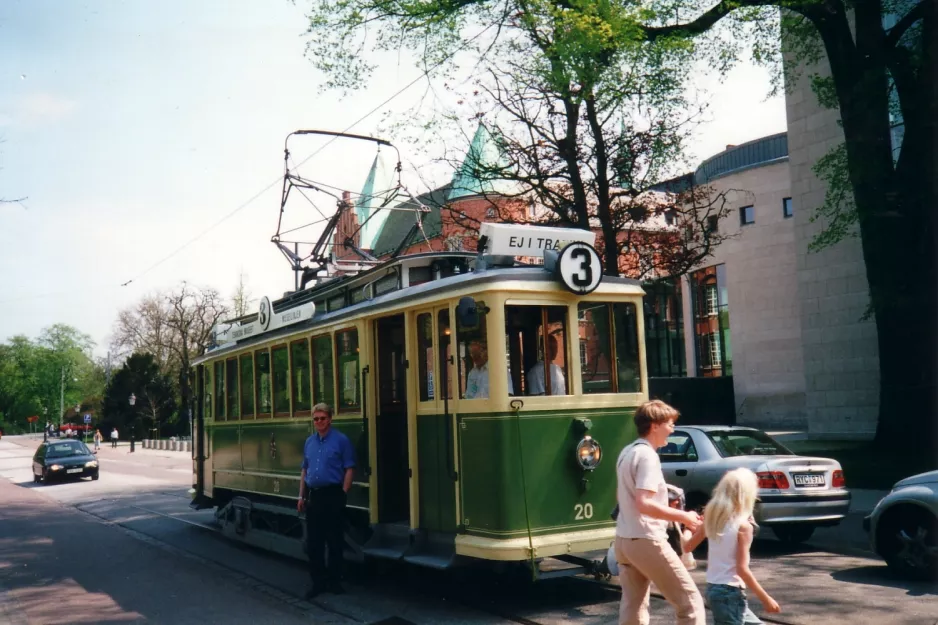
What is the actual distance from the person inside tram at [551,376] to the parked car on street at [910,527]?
3.37 metres

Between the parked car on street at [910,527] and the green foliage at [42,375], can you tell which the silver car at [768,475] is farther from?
the green foliage at [42,375]

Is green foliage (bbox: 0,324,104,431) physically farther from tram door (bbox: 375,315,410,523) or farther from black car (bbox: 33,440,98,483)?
tram door (bbox: 375,315,410,523)

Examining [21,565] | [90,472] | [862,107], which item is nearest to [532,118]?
[862,107]

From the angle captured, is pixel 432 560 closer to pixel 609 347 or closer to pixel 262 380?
pixel 609 347

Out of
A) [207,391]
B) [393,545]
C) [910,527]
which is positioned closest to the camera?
[910,527]

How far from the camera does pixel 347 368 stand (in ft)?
30.4

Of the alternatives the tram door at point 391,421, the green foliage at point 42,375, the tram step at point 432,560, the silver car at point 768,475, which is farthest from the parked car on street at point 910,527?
the green foliage at point 42,375

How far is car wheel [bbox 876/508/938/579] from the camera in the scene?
809cm

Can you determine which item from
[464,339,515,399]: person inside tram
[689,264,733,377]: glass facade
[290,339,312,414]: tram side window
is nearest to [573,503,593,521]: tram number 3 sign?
[464,339,515,399]: person inside tram

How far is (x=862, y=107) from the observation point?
620 inches

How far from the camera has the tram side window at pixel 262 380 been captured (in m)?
11.5

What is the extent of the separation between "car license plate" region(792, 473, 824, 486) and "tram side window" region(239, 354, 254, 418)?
686 centimetres

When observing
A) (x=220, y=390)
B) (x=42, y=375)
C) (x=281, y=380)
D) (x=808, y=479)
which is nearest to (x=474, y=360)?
(x=281, y=380)

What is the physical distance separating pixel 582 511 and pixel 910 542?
128 inches
